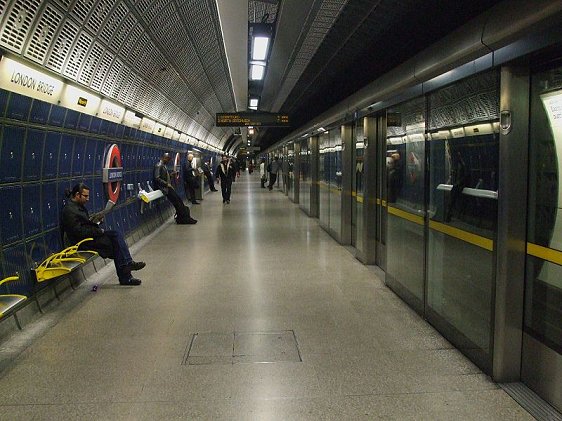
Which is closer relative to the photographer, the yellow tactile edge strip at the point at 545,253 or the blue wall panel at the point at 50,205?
the yellow tactile edge strip at the point at 545,253

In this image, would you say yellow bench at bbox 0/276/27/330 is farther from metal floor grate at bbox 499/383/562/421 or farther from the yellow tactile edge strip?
the yellow tactile edge strip

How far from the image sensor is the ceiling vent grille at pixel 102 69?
720 centimetres

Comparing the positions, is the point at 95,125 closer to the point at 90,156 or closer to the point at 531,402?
the point at 90,156

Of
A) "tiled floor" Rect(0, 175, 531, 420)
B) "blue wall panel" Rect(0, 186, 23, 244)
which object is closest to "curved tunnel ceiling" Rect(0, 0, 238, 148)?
"blue wall panel" Rect(0, 186, 23, 244)

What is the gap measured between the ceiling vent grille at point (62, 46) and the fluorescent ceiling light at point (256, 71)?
626 centimetres

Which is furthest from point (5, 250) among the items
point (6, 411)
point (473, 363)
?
point (473, 363)

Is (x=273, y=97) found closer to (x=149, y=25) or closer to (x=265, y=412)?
(x=149, y=25)

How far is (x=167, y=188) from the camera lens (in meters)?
12.4

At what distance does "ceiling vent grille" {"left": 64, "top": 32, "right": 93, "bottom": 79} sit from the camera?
240 inches

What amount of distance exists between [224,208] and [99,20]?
1086 cm

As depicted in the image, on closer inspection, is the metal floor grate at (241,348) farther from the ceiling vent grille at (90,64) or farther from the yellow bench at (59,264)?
the ceiling vent grille at (90,64)

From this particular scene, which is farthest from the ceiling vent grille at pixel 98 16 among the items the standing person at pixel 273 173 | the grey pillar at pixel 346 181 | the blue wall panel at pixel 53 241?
the standing person at pixel 273 173

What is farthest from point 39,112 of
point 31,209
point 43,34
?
point 31,209

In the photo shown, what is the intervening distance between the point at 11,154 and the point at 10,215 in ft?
1.73
